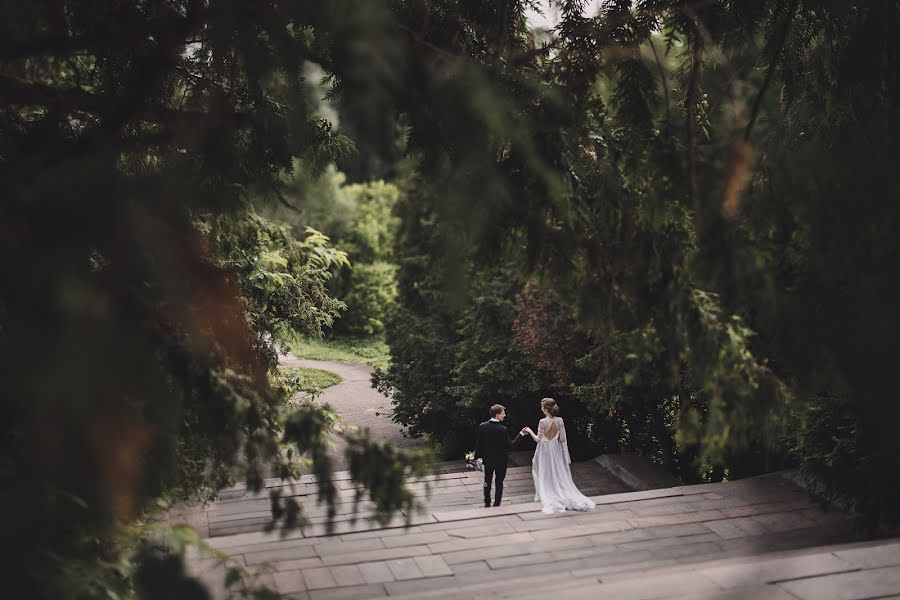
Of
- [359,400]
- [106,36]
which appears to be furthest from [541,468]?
[359,400]

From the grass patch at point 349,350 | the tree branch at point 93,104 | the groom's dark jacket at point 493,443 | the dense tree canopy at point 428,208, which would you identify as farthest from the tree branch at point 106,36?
the grass patch at point 349,350

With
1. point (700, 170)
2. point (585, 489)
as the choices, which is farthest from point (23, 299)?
point (585, 489)

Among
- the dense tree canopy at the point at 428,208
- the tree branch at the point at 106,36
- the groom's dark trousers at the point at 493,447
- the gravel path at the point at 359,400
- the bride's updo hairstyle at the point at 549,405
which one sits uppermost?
the tree branch at the point at 106,36

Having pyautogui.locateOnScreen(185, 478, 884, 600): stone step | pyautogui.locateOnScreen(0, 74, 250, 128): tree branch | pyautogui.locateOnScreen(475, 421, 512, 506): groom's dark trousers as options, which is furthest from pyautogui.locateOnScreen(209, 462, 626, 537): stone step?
pyautogui.locateOnScreen(0, 74, 250, 128): tree branch

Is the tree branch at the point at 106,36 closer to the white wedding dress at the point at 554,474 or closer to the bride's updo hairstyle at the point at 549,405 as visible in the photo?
the white wedding dress at the point at 554,474

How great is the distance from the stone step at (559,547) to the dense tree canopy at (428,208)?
201cm

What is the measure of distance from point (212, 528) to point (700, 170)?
677 cm

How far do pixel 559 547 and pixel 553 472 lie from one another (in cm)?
272

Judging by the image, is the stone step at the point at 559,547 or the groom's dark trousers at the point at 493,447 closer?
the stone step at the point at 559,547

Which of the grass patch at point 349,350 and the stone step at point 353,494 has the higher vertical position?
the grass patch at point 349,350

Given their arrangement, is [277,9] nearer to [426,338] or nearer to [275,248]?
[275,248]

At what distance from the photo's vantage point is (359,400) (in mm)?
20797

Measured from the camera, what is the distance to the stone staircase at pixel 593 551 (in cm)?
541

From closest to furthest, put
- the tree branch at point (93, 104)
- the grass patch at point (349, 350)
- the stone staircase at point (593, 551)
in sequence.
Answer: the tree branch at point (93, 104) < the stone staircase at point (593, 551) < the grass patch at point (349, 350)
